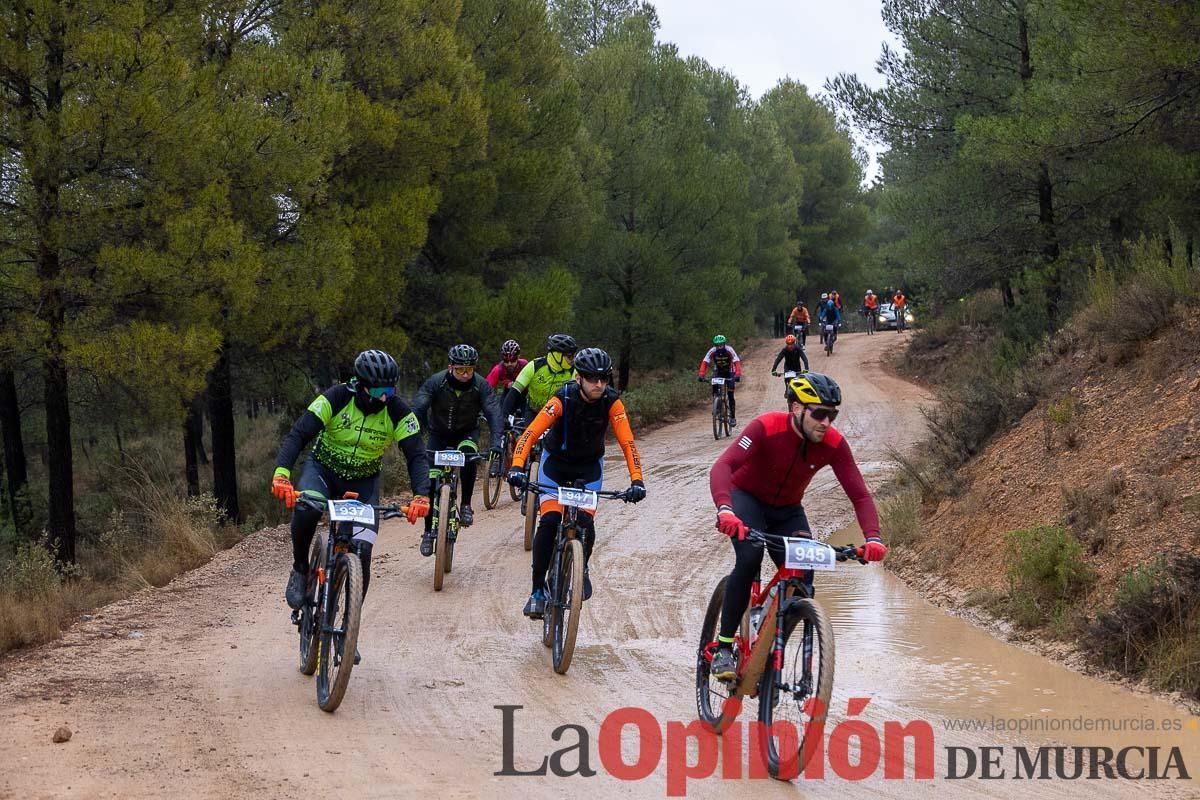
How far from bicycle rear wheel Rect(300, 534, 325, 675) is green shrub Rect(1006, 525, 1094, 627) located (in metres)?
5.75

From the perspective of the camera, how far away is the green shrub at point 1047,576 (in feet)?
32.0

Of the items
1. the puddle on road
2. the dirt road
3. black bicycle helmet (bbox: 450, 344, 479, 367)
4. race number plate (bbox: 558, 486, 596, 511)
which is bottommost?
the puddle on road

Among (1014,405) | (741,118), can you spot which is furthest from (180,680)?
(741,118)

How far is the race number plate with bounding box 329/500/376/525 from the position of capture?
745 centimetres

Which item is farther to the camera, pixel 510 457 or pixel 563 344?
pixel 510 457

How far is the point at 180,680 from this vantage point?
8.33m

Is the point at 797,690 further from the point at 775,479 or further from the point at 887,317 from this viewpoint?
the point at 887,317

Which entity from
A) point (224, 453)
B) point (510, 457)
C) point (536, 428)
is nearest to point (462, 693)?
point (536, 428)

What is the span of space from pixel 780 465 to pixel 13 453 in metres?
22.6

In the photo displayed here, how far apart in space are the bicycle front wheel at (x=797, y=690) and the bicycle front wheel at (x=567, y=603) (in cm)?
211

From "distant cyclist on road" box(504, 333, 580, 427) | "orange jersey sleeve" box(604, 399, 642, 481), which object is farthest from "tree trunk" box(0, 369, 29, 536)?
"orange jersey sleeve" box(604, 399, 642, 481)

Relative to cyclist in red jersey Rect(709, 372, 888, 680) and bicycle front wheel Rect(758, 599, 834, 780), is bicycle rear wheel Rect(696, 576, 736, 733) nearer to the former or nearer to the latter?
cyclist in red jersey Rect(709, 372, 888, 680)

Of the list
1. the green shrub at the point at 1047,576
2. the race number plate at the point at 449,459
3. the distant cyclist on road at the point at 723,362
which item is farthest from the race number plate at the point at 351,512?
the distant cyclist on road at the point at 723,362

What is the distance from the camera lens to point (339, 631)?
7328 mm
